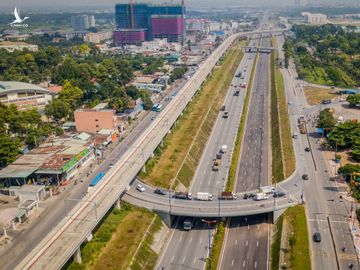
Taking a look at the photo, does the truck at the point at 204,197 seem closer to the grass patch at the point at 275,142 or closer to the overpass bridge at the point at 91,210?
the overpass bridge at the point at 91,210

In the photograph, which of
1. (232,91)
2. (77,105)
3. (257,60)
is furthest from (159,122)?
(257,60)

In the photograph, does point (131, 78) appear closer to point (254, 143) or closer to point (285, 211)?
point (254, 143)

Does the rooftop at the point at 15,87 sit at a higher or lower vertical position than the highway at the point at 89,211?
higher

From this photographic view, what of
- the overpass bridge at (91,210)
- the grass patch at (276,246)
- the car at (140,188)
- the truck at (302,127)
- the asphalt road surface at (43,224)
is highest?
the overpass bridge at (91,210)

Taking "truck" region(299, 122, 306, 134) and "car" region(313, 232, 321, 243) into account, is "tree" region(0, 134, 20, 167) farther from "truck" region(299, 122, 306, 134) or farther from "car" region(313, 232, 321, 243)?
"truck" region(299, 122, 306, 134)

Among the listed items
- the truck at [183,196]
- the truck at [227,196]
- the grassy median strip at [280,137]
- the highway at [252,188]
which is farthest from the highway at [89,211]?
the grassy median strip at [280,137]

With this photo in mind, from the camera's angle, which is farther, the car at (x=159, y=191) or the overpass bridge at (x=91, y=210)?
the car at (x=159, y=191)

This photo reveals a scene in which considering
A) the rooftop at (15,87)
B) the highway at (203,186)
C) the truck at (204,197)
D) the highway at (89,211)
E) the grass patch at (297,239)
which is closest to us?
the highway at (89,211)

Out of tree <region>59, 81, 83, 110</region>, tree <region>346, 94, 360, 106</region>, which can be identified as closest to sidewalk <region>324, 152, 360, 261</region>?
tree <region>346, 94, 360, 106</region>
